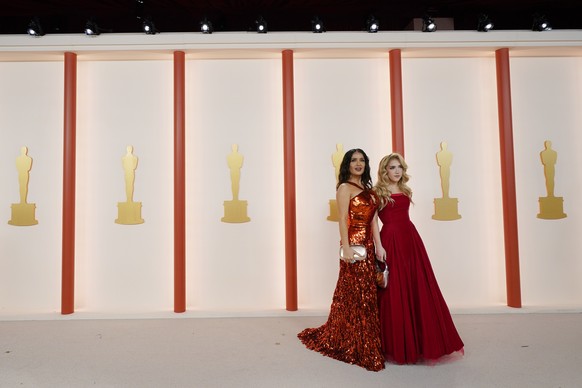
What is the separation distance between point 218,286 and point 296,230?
120 centimetres

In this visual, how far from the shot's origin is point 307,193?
14.6 feet

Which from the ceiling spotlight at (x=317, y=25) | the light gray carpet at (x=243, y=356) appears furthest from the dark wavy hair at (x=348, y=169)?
the ceiling spotlight at (x=317, y=25)

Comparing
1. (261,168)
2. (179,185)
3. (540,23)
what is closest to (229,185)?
(261,168)

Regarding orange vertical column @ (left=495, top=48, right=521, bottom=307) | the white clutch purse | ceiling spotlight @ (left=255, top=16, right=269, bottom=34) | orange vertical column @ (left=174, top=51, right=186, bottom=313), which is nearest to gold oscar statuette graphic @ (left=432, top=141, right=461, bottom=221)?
orange vertical column @ (left=495, top=48, right=521, bottom=307)

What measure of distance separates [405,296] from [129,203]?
11.1 ft

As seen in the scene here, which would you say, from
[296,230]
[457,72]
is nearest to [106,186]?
[296,230]

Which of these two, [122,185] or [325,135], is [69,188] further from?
[325,135]

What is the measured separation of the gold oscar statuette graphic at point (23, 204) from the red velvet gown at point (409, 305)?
421 centimetres

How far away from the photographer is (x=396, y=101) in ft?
13.9

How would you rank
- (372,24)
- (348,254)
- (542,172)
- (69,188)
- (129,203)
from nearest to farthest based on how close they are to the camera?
(348,254) < (69,188) < (372,24) < (129,203) < (542,172)

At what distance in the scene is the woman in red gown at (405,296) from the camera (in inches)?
109

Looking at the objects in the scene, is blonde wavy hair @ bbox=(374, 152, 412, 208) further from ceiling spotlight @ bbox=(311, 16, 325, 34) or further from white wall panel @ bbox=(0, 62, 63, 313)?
white wall panel @ bbox=(0, 62, 63, 313)

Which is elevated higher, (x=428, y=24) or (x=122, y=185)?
(x=428, y=24)

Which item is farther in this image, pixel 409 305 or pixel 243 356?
pixel 243 356
